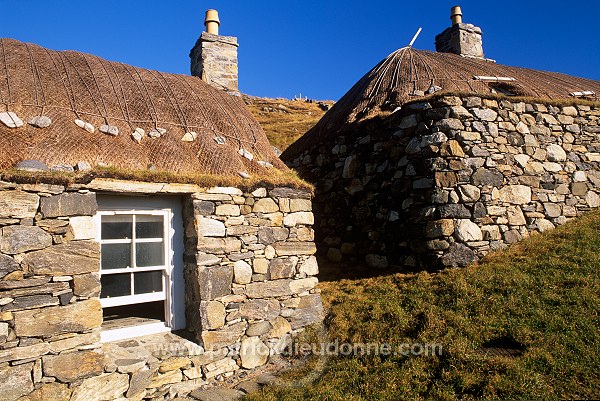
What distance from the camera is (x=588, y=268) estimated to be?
20.8 ft

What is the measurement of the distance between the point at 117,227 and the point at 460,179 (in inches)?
217

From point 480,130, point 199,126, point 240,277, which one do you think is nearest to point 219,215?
point 240,277

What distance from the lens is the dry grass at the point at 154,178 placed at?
4527 mm

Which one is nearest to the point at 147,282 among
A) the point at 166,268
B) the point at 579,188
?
the point at 166,268

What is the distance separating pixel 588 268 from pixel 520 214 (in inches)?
66.5

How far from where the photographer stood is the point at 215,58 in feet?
28.8

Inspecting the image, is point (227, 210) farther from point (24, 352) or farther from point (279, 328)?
point (24, 352)

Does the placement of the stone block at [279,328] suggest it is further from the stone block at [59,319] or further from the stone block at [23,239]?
the stone block at [23,239]

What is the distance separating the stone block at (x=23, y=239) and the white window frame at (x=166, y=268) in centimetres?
81

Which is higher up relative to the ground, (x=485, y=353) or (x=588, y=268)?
(x=588, y=268)

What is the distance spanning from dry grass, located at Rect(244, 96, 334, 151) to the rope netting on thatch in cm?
886

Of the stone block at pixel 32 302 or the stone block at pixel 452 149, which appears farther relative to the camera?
the stone block at pixel 452 149

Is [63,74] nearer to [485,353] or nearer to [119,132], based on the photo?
[119,132]

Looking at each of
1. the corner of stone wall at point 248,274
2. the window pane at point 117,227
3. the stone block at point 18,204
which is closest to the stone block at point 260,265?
the corner of stone wall at point 248,274
